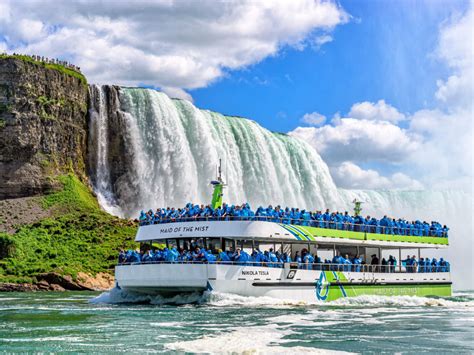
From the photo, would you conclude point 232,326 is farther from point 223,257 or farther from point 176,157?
point 176,157

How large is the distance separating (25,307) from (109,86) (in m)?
46.7

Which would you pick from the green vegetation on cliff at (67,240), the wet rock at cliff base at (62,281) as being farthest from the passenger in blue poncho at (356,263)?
the green vegetation on cliff at (67,240)

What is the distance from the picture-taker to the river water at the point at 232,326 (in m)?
20.0

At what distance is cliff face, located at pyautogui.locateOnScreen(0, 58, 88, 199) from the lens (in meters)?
69.4

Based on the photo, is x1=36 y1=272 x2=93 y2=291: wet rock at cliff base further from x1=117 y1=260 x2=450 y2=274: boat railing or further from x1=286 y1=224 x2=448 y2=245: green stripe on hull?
x1=286 y1=224 x2=448 y2=245: green stripe on hull

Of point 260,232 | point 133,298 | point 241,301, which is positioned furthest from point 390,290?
point 133,298

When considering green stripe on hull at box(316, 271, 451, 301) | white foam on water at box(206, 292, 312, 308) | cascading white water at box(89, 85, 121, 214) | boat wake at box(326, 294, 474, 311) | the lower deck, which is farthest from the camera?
cascading white water at box(89, 85, 121, 214)

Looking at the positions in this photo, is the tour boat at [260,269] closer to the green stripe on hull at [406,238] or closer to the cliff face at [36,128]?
the green stripe on hull at [406,238]

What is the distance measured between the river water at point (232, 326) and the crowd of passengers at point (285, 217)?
11.5 ft

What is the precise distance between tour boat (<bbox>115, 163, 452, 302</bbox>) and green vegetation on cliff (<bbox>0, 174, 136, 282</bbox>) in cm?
2287

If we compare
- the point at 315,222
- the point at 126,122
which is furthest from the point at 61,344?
the point at 126,122

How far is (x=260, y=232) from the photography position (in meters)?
31.9

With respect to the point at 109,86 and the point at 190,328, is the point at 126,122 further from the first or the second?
the point at 190,328

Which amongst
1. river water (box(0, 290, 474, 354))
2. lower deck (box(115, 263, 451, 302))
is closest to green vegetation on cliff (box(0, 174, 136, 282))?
river water (box(0, 290, 474, 354))
